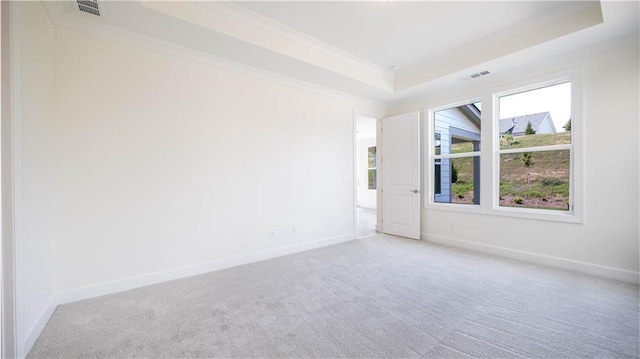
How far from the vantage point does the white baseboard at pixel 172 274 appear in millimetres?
2516

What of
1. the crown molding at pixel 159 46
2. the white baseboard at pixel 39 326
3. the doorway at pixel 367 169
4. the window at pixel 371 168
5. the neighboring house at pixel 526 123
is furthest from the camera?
the window at pixel 371 168

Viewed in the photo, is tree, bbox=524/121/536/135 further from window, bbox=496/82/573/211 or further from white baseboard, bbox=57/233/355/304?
white baseboard, bbox=57/233/355/304

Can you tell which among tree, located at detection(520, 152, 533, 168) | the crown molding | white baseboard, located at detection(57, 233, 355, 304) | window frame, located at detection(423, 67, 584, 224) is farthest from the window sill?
the crown molding

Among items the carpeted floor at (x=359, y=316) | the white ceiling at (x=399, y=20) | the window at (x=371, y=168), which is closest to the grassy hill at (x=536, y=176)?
the carpeted floor at (x=359, y=316)

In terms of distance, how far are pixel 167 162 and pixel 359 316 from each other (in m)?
2.60

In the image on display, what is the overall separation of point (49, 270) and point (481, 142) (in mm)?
5424

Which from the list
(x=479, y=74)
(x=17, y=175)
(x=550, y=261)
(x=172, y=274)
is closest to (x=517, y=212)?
(x=550, y=261)

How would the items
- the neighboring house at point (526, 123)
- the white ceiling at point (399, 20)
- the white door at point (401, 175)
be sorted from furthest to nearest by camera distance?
1. the white door at point (401, 175)
2. the neighboring house at point (526, 123)
3. the white ceiling at point (399, 20)

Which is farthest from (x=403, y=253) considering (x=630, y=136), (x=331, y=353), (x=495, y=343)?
(x=630, y=136)

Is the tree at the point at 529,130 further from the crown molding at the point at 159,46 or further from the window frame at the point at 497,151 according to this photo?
the crown molding at the point at 159,46

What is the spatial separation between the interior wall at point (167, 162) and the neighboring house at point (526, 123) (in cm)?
292

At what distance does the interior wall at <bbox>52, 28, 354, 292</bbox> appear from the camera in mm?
2516

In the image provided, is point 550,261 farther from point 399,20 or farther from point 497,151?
point 399,20

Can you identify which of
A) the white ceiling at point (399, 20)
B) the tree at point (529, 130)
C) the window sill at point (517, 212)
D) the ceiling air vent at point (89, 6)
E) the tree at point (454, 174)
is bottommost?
the window sill at point (517, 212)
